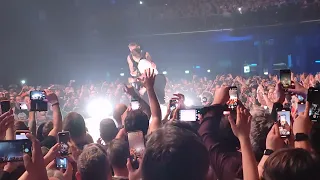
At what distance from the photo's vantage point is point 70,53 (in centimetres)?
1892

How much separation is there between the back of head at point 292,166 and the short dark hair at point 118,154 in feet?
3.88

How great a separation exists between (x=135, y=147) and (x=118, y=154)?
0.13 metres

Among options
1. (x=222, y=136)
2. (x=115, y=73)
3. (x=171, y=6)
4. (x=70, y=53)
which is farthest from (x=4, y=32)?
(x=222, y=136)

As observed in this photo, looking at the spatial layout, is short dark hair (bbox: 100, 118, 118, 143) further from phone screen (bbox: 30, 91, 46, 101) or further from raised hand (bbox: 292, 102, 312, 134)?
raised hand (bbox: 292, 102, 312, 134)

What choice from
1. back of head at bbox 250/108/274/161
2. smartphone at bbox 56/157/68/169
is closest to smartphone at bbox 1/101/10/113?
smartphone at bbox 56/157/68/169

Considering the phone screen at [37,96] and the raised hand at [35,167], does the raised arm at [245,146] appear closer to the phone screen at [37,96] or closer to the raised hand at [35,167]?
the raised hand at [35,167]

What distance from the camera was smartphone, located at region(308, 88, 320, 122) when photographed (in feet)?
9.80

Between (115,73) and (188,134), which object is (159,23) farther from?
(188,134)

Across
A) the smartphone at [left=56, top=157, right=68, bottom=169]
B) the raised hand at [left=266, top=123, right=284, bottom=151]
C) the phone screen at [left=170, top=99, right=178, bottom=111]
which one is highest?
the phone screen at [left=170, top=99, right=178, bottom=111]

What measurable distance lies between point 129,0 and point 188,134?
20.4 metres

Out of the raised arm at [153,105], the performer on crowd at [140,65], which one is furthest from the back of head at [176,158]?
the performer on crowd at [140,65]

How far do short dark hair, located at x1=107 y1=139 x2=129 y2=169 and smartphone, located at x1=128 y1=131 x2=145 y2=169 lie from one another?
0.04m

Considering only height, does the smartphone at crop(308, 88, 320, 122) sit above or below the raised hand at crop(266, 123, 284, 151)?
above

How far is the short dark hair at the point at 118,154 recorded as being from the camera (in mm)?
2787
